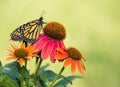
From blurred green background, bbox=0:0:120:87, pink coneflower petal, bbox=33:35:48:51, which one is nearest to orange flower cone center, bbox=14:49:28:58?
pink coneflower petal, bbox=33:35:48:51

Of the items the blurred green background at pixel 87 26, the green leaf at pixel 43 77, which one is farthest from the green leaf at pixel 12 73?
the blurred green background at pixel 87 26

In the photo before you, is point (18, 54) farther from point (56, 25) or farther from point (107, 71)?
point (107, 71)

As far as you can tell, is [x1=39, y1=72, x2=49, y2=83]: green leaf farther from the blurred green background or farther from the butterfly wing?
the blurred green background

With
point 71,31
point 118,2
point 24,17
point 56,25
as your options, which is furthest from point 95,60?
point 56,25

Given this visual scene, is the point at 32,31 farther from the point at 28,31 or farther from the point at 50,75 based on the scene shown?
the point at 50,75

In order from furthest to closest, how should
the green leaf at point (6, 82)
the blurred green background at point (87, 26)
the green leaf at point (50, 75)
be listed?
the blurred green background at point (87, 26) < the green leaf at point (50, 75) < the green leaf at point (6, 82)

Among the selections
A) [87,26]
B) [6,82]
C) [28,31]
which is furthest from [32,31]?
[87,26]

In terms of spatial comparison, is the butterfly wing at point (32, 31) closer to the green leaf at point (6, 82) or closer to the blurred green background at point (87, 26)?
the green leaf at point (6, 82)
